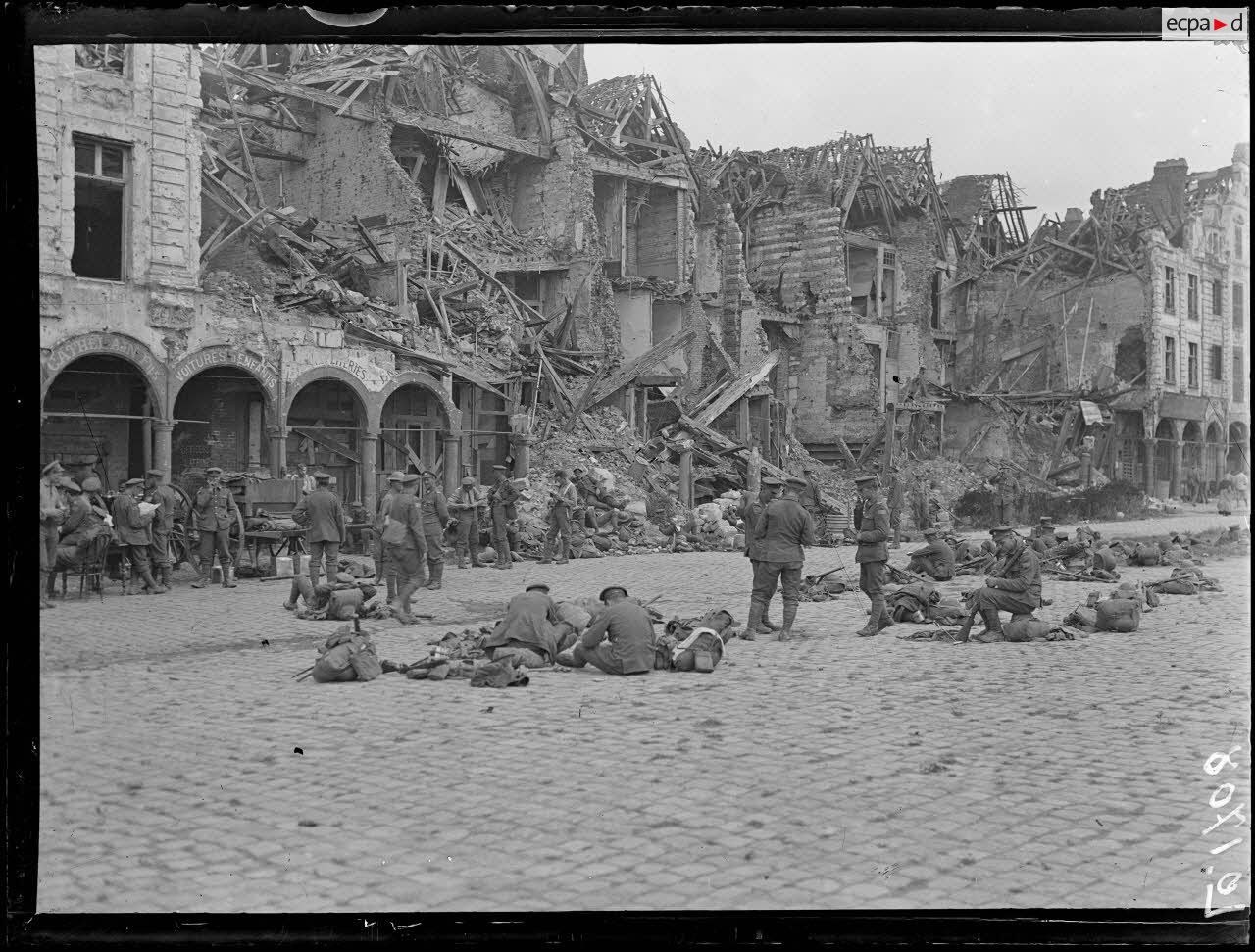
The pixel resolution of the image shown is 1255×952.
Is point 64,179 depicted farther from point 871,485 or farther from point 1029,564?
point 1029,564

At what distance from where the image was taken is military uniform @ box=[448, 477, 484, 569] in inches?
357

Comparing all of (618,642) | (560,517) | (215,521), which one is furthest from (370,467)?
(618,642)

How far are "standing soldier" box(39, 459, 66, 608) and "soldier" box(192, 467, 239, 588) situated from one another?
104cm

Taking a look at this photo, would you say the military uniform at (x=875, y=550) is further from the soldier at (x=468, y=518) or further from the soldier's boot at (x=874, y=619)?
the soldier at (x=468, y=518)

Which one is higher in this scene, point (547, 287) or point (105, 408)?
point (547, 287)

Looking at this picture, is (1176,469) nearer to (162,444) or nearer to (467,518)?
(467,518)

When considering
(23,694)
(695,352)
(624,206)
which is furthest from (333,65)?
(23,694)

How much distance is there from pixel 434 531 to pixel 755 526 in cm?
298

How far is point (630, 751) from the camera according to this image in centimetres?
641

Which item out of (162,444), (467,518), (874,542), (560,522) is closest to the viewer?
(162,444)

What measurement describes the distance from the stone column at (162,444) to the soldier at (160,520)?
155 millimetres

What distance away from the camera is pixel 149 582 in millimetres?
7703

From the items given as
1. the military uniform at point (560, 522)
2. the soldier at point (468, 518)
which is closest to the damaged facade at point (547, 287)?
the soldier at point (468, 518)

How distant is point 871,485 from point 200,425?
628cm
